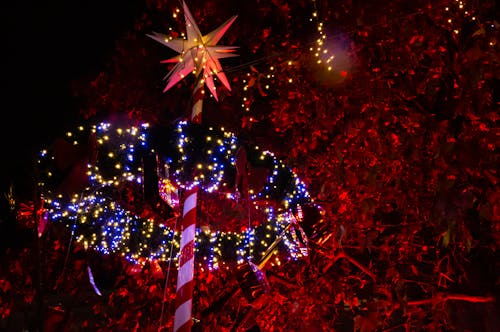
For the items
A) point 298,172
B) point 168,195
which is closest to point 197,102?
point 168,195

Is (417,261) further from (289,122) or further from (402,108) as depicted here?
(289,122)

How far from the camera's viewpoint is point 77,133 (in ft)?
16.0

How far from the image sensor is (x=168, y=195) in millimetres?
4840

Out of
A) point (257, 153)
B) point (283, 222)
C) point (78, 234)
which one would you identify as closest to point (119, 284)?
point (78, 234)

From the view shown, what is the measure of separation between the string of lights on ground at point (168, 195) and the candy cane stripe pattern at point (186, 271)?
0.85ft

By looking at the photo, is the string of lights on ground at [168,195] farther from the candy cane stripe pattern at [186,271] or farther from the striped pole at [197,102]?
the candy cane stripe pattern at [186,271]

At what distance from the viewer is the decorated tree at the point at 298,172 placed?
4648 millimetres

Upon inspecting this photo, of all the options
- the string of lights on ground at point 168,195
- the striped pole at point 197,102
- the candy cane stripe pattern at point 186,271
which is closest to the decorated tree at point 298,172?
the string of lights on ground at point 168,195

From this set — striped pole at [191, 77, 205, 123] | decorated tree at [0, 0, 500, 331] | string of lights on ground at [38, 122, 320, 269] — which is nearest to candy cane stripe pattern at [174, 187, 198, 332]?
string of lights on ground at [38, 122, 320, 269]

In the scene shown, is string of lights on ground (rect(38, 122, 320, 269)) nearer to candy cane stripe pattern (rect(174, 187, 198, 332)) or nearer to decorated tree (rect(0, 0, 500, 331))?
decorated tree (rect(0, 0, 500, 331))

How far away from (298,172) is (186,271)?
10.4 ft

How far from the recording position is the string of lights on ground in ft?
15.3

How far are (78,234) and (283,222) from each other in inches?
125

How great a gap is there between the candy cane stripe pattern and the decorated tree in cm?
44
